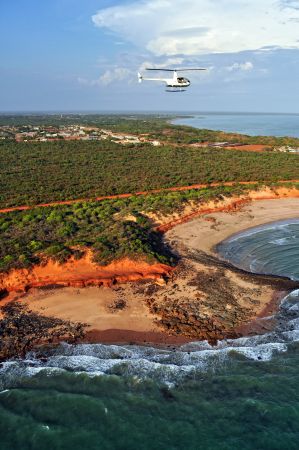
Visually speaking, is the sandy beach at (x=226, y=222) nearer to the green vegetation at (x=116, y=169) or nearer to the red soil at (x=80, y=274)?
the red soil at (x=80, y=274)

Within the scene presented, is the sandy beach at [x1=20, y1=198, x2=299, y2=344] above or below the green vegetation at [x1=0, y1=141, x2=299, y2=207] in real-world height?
below

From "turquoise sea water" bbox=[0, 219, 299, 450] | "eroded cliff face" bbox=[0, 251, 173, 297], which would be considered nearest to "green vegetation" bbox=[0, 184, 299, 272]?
"eroded cliff face" bbox=[0, 251, 173, 297]

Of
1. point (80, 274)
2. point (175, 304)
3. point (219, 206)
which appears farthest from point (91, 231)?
point (219, 206)

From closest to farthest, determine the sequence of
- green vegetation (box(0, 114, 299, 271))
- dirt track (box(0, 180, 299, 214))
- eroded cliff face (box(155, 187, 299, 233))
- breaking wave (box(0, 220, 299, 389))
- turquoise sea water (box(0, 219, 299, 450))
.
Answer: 1. turquoise sea water (box(0, 219, 299, 450))
2. breaking wave (box(0, 220, 299, 389))
3. green vegetation (box(0, 114, 299, 271))
4. eroded cliff face (box(155, 187, 299, 233))
5. dirt track (box(0, 180, 299, 214))

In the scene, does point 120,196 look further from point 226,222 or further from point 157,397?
point 157,397

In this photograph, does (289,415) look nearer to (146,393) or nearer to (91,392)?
(146,393)

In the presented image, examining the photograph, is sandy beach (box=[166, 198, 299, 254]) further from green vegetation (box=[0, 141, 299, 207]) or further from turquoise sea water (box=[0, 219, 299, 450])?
turquoise sea water (box=[0, 219, 299, 450])
